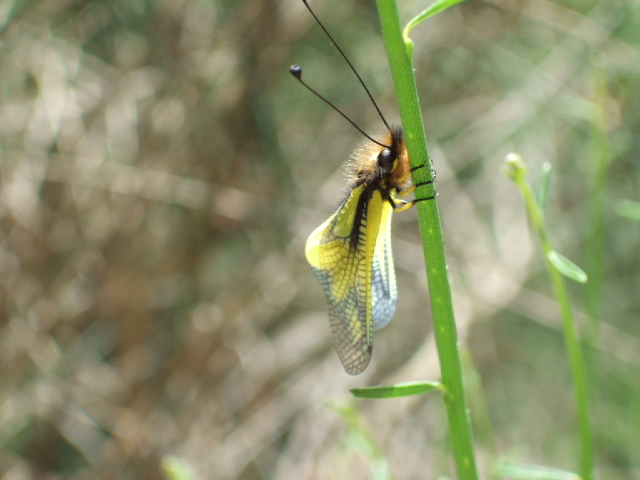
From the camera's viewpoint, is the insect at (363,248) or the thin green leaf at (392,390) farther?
the insect at (363,248)

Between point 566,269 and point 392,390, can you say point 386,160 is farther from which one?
point 392,390

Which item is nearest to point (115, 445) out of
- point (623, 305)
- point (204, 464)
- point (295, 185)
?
point (204, 464)

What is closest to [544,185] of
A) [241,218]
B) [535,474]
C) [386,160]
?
[386,160]

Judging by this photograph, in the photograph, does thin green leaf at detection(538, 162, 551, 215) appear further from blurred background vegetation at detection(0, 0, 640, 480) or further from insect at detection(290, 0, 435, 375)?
blurred background vegetation at detection(0, 0, 640, 480)

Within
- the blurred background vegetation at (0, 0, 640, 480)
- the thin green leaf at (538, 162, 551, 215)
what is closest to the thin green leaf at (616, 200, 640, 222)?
the thin green leaf at (538, 162, 551, 215)

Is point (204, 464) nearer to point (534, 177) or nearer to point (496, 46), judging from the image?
point (534, 177)

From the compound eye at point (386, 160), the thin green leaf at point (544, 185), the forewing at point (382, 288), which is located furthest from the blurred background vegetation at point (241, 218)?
the thin green leaf at point (544, 185)

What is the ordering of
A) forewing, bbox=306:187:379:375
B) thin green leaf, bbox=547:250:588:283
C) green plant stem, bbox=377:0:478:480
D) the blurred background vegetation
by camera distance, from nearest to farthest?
green plant stem, bbox=377:0:478:480
thin green leaf, bbox=547:250:588:283
forewing, bbox=306:187:379:375
the blurred background vegetation

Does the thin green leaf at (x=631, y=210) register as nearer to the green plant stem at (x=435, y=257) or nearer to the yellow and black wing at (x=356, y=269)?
the yellow and black wing at (x=356, y=269)
